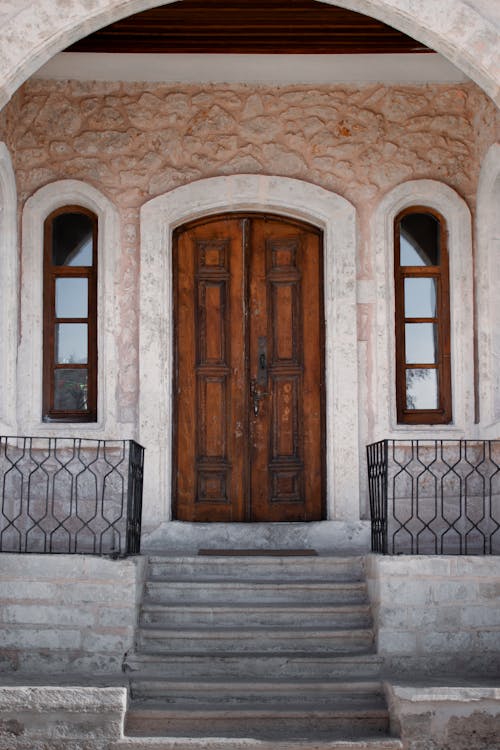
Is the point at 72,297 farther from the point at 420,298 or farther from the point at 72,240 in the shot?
the point at 420,298

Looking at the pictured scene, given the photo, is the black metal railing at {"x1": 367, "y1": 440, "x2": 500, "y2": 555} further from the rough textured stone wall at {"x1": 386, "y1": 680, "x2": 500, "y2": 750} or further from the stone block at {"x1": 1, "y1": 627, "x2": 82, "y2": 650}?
the stone block at {"x1": 1, "y1": 627, "x2": 82, "y2": 650}

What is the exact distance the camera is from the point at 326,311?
862cm

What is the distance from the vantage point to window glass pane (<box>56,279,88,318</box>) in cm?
871

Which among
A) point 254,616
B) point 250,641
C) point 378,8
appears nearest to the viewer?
point 378,8

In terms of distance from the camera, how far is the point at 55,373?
8648mm

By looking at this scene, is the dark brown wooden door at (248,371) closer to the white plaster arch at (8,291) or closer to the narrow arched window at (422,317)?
the narrow arched window at (422,317)

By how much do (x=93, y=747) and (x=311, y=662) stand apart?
1440 mm

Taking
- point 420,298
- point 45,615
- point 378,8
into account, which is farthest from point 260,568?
point 378,8

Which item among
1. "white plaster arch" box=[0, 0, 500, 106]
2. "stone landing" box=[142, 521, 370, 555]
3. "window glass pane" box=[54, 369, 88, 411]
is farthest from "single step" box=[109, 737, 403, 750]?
"white plaster arch" box=[0, 0, 500, 106]

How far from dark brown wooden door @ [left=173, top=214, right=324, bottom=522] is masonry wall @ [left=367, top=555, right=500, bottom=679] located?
1929mm

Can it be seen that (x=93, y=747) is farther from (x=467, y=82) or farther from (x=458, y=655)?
(x=467, y=82)

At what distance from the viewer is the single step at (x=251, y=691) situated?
6348 mm

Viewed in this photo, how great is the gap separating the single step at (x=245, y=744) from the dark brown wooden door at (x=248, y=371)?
9.14 ft

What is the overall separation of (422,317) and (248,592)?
2.89 metres
